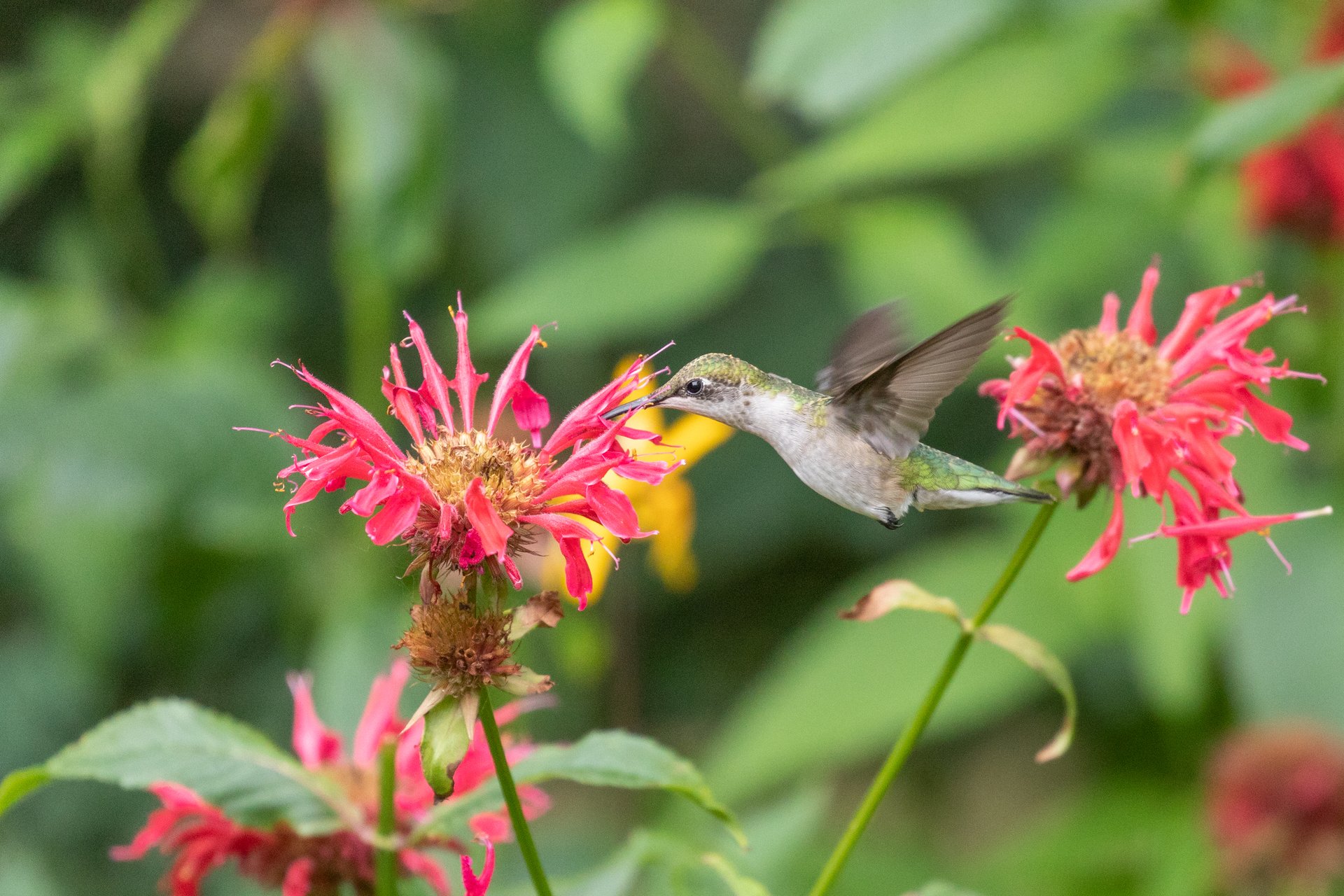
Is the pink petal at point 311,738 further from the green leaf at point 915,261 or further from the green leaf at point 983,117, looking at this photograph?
the green leaf at point 983,117

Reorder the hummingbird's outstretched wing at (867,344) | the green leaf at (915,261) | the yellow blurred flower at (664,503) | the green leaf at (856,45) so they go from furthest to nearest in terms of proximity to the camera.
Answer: the green leaf at (915,261) → the green leaf at (856,45) → the yellow blurred flower at (664,503) → the hummingbird's outstretched wing at (867,344)

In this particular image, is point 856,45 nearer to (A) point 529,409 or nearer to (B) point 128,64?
(A) point 529,409

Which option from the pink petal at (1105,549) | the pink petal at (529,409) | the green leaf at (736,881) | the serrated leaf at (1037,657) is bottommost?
the green leaf at (736,881)

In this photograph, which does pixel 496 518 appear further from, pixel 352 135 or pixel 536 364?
pixel 536 364

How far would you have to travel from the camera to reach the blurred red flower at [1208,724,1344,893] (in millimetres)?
1650

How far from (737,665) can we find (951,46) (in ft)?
4.99

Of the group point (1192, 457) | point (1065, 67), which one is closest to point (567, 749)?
point (1192, 457)

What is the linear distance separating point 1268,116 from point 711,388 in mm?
564

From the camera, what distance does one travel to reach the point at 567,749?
0.81m

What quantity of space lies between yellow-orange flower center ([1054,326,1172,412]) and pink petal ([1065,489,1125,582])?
67mm

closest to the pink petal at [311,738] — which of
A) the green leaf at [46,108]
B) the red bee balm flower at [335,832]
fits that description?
the red bee balm flower at [335,832]

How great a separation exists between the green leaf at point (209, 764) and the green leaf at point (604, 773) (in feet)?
0.24

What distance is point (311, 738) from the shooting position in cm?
100

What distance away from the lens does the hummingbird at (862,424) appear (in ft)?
2.94
